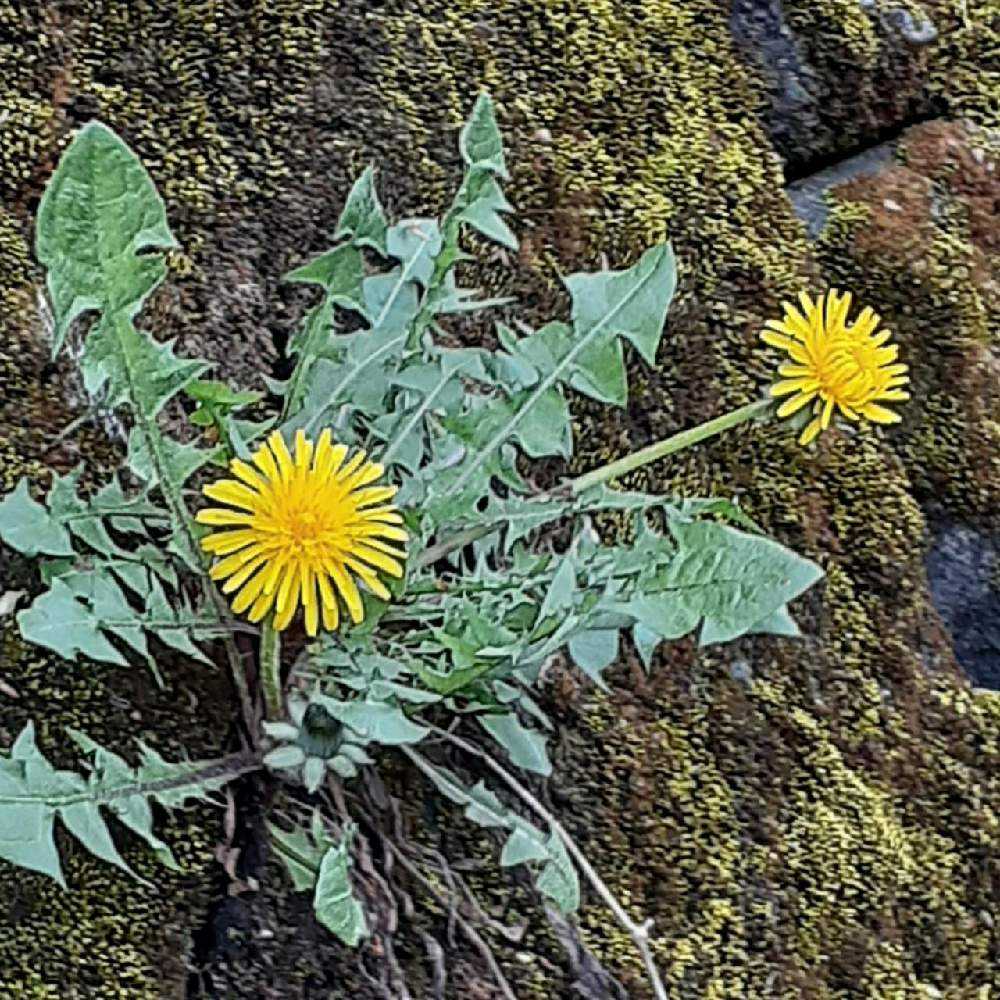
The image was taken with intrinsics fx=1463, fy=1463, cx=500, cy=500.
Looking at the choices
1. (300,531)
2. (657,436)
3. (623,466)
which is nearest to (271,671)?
(300,531)

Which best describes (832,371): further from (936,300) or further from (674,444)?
(936,300)

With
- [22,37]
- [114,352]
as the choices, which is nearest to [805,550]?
[114,352]

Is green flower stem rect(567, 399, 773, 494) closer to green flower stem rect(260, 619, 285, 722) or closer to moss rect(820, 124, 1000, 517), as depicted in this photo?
green flower stem rect(260, 619, 285, 722)

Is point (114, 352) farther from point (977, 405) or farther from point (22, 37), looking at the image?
point (977, 405)

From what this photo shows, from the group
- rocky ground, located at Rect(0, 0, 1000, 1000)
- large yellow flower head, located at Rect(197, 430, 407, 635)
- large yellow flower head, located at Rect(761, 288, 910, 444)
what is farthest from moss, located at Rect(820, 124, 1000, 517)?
large yellow flower head, located at Rect(197, 430, 407, 635)

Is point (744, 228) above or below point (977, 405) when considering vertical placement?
above
